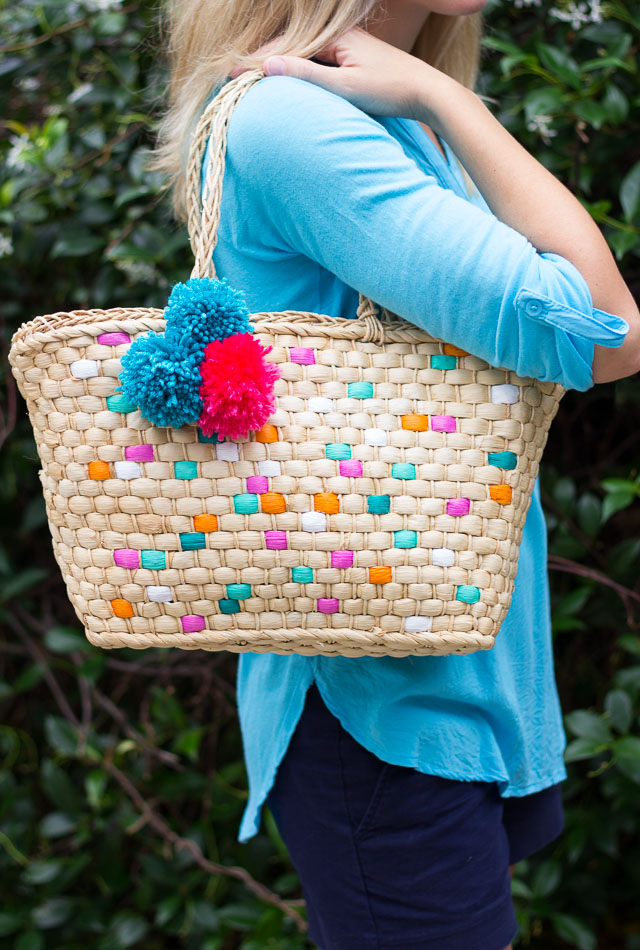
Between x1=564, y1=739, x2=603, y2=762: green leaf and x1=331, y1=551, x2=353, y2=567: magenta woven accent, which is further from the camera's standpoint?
x1=564, y1=739, x2=603, y2=762: green leaf

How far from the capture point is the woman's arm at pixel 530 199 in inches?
26.3

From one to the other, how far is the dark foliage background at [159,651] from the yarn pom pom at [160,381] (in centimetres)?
74

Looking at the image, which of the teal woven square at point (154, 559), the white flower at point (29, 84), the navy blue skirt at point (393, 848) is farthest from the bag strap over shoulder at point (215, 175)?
the white flower at point (29, 84)

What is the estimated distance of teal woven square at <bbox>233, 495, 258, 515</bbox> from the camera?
662mm

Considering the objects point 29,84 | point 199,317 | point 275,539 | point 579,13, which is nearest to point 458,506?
point 275,539

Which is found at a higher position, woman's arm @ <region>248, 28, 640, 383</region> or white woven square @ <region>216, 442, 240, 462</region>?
woman's arm @ <region>248, 28, 640, 383</region>

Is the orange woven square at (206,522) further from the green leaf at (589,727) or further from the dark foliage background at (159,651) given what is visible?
the green leaf at (589,727)

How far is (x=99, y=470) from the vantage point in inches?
26.1

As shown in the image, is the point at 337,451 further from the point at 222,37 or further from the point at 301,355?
the point at 222,37

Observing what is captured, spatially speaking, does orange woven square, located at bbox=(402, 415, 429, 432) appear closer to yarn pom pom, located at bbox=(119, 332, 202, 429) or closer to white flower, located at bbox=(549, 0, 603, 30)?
yarn pom pom, located at bbox=(119, 332, 202, 429)

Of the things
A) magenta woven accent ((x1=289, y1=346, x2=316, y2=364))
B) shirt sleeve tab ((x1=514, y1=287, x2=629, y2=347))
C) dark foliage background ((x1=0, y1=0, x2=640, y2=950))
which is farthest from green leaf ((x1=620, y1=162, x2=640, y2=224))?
magenta woven accent ((x1=289, y1=346, x2=316, y2=364))

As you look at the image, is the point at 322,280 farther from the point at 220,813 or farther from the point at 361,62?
the point at 220,813

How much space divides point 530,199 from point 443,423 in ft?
0.62

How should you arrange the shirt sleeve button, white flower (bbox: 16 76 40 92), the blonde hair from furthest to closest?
white flower (bbox: 16 76 40 92) → the blonde hair → the shirt sleeve button
